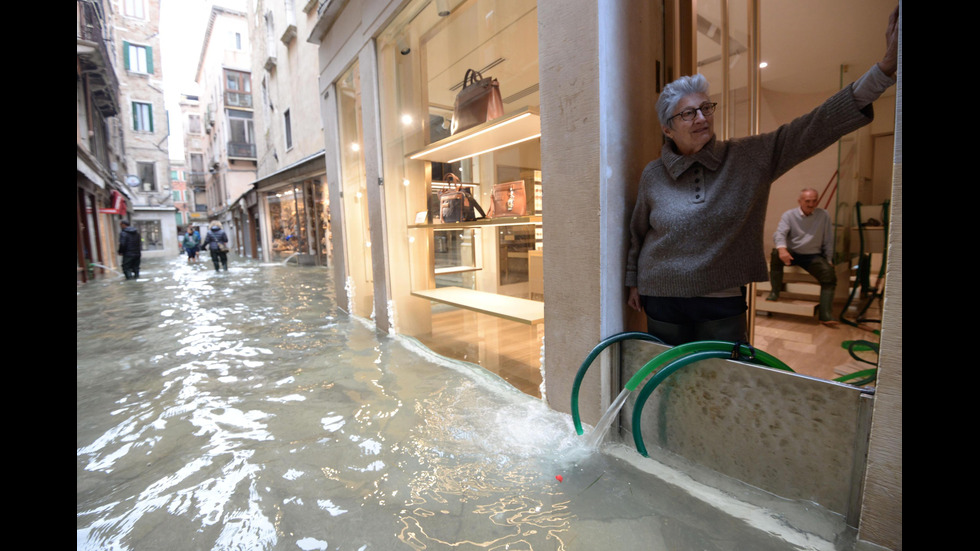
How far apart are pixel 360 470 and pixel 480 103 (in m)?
2.79

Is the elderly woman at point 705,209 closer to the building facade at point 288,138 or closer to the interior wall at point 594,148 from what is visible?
the interior wall at point 594,148

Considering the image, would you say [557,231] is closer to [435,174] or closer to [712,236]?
[712,236]

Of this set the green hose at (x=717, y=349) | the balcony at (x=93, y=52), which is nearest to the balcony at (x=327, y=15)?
the green hose at (x=717, y=349)

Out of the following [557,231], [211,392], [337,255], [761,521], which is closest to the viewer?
[761,521]

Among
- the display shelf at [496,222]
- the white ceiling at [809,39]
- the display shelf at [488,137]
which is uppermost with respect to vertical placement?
the white ceiling at [809,39]

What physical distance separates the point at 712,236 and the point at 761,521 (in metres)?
1.21

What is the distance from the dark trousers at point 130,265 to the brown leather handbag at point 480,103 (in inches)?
607

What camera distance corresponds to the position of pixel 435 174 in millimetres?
5086

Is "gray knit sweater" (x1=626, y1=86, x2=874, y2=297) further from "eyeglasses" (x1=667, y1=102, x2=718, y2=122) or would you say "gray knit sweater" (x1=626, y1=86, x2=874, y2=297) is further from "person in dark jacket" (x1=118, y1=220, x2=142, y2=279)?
"person in dark jacket" (x1=118, y1=220, x2=142, y2=279)

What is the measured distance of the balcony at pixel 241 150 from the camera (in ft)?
92.0

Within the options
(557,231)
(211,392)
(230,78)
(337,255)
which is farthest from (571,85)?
(230,78)

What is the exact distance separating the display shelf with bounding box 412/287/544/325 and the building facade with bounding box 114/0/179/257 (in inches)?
1227

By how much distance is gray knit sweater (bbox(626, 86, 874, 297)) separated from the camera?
183 centimetres
